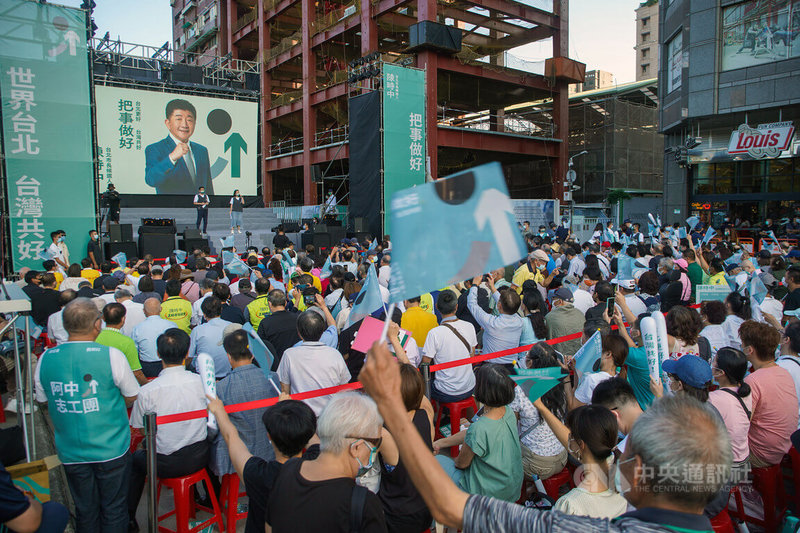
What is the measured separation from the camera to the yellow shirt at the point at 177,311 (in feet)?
18.0

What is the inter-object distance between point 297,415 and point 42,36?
15006mm

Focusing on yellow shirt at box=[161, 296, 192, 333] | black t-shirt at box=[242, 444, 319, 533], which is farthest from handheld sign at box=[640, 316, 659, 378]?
yellow shirt at box=[161, 296, 192, 333]

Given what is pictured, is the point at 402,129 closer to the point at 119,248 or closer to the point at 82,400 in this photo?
the point at 119,248

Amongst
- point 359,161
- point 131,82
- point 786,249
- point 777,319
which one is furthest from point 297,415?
point 131,82

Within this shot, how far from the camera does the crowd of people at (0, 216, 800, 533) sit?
1400 millimetres

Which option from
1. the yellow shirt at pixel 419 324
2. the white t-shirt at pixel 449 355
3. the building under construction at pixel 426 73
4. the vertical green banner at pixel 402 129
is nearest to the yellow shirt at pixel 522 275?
the yellow shirt at pixel 419 324

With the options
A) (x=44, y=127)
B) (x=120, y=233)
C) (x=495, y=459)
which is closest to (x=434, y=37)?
(x=120, y=233)

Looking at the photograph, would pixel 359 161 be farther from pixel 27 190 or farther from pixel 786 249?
pixel 786 249

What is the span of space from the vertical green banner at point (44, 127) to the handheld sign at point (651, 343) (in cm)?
1451

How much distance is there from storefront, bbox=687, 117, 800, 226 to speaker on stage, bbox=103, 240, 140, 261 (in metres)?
21.0

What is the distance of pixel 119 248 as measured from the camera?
14359 millimetres

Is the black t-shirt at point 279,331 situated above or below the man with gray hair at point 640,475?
A: below

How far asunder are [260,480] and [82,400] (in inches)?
58.6

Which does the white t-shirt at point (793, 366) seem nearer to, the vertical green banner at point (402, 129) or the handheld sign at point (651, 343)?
the handheld sign at point (651, 343)
